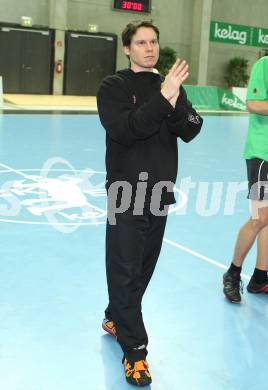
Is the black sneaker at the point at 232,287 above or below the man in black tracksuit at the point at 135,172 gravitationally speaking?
below

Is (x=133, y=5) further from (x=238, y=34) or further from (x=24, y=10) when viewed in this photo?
(x=238, y=34)

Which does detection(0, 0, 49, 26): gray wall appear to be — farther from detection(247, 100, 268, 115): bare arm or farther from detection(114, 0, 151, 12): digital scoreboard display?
detection(247, 100, 268, 115): bare arm

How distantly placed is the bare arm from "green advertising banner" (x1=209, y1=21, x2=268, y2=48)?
958 inches

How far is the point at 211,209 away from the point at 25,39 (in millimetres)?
17951

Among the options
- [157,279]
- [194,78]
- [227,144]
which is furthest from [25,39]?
[157,279]

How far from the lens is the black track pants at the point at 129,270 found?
9.53 ft

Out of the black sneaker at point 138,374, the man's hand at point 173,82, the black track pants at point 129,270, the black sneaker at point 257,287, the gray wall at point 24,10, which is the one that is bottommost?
the black sneaker at point 138,374

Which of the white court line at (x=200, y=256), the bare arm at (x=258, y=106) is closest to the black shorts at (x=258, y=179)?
the bare arm at (x=258, y=106)

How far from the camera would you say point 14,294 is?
397 cm

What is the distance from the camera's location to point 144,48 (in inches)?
111

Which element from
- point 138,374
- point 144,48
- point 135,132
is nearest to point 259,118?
point 144,48

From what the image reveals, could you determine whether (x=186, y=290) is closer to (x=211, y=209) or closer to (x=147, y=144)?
(x=147, y=144)

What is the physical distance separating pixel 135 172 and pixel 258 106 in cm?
130

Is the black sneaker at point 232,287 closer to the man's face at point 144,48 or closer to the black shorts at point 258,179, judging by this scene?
the black shorts at point 258,179
